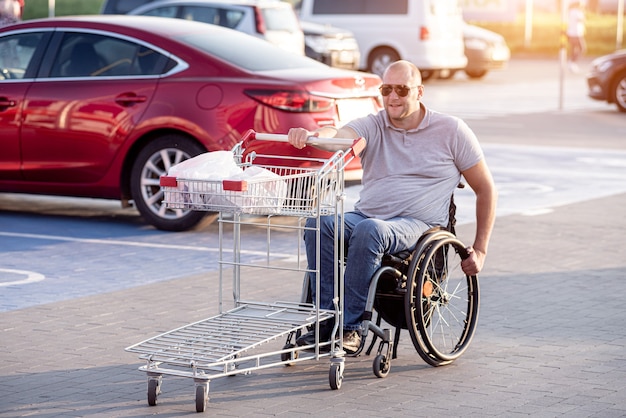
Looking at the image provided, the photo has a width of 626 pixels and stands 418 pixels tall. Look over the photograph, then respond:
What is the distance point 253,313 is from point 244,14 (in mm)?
17490

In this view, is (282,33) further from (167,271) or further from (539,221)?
(167,271)

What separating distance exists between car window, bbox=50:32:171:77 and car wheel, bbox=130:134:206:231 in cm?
60

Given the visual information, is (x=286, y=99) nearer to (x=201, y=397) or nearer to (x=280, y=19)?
(x=201, y=397)

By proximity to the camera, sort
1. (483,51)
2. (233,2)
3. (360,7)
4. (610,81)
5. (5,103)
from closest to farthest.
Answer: (5,103) < (610,81) < (233,2) < (360,7) < (483,51)

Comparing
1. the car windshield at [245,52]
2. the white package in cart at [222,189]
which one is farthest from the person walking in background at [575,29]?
the white package in cart at [222,189]

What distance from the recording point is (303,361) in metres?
6.57

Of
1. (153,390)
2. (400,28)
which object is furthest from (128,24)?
(400,28)

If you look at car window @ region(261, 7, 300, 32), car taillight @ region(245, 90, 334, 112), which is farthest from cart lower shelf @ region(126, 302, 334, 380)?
car window @ region(261, 7, 300, 32)

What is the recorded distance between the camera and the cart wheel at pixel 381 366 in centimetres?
623

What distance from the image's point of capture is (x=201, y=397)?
223 inches

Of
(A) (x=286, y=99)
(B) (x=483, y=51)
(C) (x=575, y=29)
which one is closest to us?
(A) (x=286, y=99)

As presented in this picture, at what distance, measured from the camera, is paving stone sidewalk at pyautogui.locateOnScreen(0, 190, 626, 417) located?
578 cm

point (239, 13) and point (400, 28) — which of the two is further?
point (400, 28)

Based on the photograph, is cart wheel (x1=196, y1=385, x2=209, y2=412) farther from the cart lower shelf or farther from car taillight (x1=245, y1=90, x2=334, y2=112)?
car taillight (x1=245, y1=90, x2=334, y2=112)
